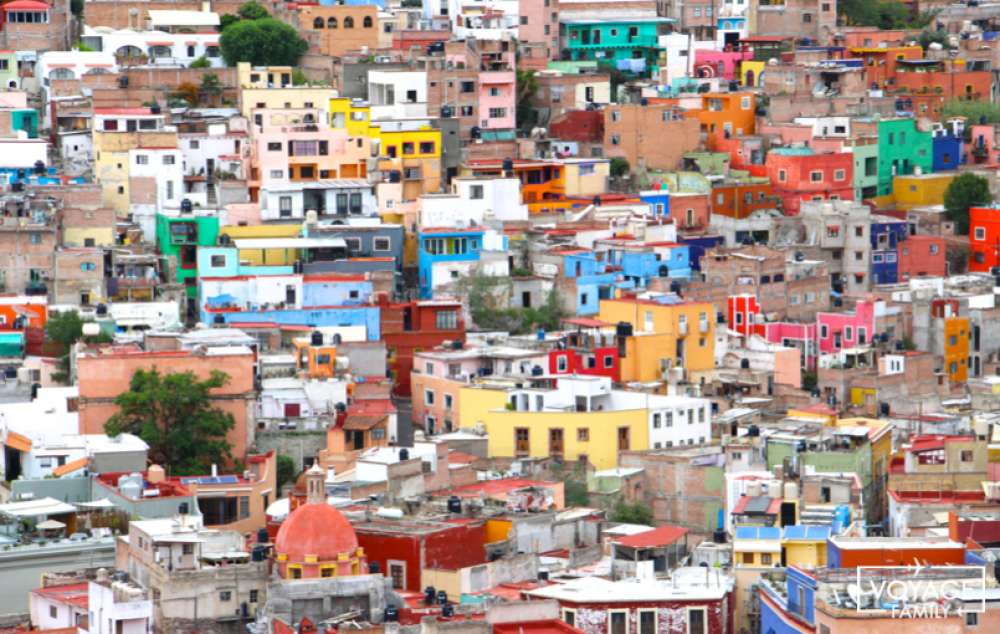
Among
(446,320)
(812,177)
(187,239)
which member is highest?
(812,177)

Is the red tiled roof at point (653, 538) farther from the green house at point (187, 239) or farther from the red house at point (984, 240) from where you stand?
the red house at point (984, 240)

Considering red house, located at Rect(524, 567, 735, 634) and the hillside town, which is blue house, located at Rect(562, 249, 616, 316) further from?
red house, located at Rect(524, 567, 735, 634)

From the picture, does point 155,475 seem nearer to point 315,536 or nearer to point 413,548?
point 413,548

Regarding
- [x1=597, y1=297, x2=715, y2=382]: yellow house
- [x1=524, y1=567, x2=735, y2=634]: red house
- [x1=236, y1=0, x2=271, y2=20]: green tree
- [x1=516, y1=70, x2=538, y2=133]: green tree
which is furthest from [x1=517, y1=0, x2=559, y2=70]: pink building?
[x1=524, y1=567, x2=735, y2=634]: red house

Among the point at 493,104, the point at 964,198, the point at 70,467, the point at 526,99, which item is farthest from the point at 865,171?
the point at 70,467

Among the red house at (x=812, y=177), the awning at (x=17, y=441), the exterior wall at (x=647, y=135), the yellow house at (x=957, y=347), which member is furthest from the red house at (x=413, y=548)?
the exterior wall at (x=647, y=135)

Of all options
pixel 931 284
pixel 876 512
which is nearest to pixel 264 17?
pixel 931 284
